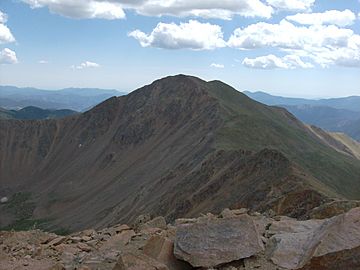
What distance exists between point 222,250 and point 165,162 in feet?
216

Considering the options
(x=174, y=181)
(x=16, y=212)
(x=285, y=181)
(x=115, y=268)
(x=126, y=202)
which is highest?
(x=115, y=268)

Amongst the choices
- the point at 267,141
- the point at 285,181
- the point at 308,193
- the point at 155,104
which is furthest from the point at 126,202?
the point at 155,104

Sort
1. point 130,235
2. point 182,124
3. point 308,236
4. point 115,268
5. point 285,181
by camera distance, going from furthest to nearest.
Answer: point 182,124, point 285,181, point 130,235, point 308,236, point 115,268

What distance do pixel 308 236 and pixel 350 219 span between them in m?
1.40

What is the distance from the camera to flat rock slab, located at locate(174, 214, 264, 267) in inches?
483

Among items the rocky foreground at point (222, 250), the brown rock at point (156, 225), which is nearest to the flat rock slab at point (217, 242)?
the rocky foreground at point (222, 250)

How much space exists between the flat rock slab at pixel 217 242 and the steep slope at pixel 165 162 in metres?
15.5

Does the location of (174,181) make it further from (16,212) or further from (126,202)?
(16,212)

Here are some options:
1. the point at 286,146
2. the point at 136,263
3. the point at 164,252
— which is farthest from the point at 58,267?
the point at 286,146

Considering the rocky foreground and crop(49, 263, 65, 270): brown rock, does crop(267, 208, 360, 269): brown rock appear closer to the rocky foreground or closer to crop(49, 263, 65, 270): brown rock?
the rocky foreground

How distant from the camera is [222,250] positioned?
1241 centimetres

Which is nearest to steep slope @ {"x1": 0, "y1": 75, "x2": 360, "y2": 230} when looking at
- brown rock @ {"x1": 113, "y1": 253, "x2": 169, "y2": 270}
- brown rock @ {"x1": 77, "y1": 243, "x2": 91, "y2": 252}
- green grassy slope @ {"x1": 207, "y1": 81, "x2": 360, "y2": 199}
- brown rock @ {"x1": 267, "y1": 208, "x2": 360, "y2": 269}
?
green grassy slope @ {"x1": 207, "y1": 81, "x2": 360, "y2": 199}

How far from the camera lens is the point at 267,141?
76.9 metres

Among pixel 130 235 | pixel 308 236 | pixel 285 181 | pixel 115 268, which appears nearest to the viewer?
pixel 115 268
